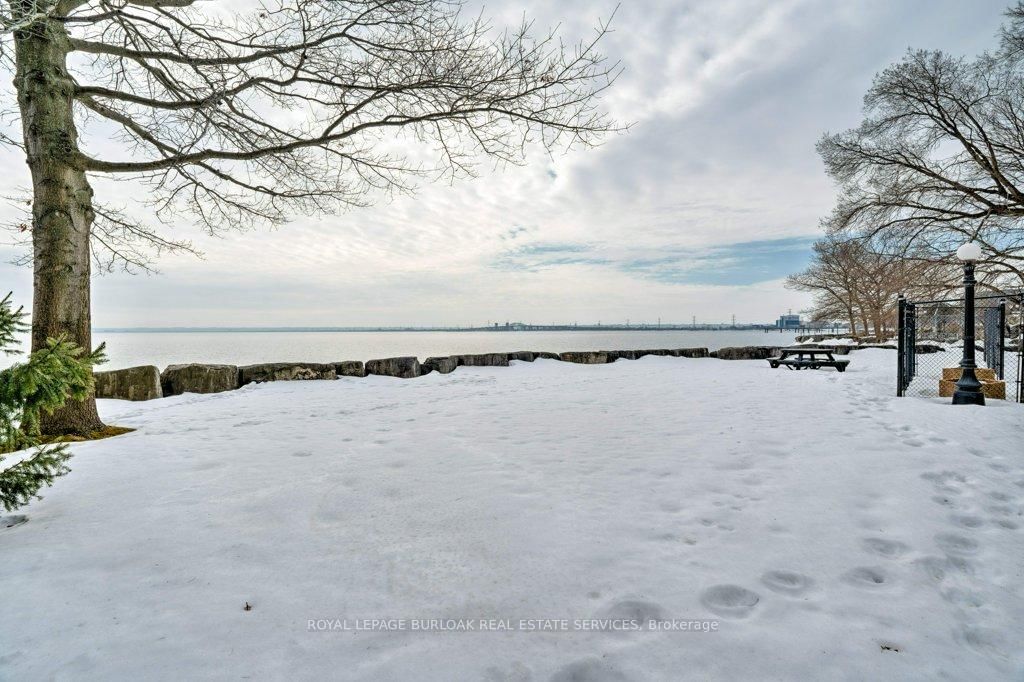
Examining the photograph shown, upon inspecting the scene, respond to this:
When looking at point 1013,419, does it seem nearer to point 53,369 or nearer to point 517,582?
point 517,582

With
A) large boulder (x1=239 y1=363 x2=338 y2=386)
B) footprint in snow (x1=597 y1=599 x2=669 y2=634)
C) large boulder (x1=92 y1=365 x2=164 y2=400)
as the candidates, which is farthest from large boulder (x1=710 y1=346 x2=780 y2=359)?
large boulder (x1=92 y1=365 x2=164 y2=400)

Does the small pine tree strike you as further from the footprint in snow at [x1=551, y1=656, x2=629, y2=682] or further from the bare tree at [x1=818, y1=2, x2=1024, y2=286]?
the bare tree at [x1=818, y1=2, x2=1024, y2=286]

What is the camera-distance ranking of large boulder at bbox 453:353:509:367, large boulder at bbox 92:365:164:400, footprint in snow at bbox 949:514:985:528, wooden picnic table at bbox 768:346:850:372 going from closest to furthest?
footprint in snow at bbox 949:514:985:528 → large boulder at bbox 92:365:164:400 → wooden picnic table at bbox 768:346:850:372 → large boulder at bbox 453:353:509:367

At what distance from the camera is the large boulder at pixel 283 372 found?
948 cm

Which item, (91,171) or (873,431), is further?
(91,171)

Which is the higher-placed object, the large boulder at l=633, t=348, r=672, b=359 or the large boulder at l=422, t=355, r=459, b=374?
the large boulder at l=633, t=348, r=672, b=359

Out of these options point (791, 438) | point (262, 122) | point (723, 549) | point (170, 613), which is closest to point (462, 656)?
point (170, 613)

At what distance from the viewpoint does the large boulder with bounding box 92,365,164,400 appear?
26.8ft

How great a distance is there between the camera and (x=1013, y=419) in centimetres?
553

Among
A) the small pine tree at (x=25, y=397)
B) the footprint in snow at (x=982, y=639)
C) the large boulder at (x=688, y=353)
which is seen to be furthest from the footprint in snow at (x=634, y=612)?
the large boulder at (x=688, y=353)

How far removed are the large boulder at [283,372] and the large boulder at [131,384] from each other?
1.47 meters

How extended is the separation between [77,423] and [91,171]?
125 inches

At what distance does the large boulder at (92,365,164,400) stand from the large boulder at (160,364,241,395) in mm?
302

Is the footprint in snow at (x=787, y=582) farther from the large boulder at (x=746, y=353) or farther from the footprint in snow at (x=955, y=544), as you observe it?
the large boulder at (x=746, y=353)
